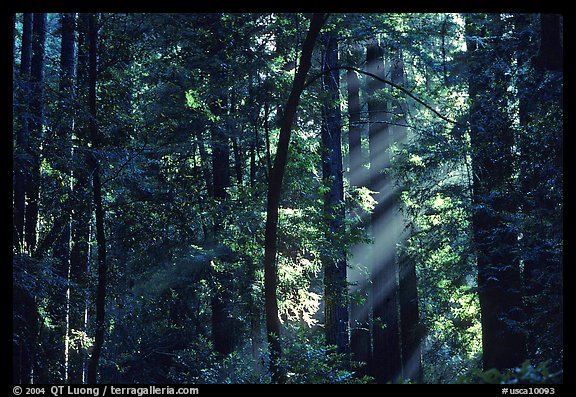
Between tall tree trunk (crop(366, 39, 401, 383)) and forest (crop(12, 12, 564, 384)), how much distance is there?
143cm

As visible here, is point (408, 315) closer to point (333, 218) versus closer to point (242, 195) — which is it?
point (333, 218)

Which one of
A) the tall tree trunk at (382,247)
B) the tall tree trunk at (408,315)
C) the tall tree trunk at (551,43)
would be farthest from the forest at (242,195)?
the tall tree trunk at (382,247)

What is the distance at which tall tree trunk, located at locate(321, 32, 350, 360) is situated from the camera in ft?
42.3

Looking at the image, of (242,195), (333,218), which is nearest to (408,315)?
(333,218)

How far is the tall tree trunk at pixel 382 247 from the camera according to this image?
18703mm

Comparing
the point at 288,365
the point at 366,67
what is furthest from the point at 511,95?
the point at 366,67

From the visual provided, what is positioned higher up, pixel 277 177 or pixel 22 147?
pixel 22 147

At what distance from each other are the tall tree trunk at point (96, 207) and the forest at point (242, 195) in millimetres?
43

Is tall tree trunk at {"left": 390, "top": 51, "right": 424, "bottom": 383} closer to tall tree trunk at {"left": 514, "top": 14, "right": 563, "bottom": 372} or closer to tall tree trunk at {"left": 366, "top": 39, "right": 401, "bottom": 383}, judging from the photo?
tall tree trunk at {"left": 366, "top": 39, "right": 401, "bottom": 383}

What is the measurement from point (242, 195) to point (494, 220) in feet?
18.6

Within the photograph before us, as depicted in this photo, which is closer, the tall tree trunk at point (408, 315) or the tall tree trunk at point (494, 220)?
the tall tree trunk at point (494, 220)

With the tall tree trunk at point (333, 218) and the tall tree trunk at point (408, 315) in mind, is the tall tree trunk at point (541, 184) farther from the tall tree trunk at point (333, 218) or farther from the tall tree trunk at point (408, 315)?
the tall tree trunk at point (408, 315)

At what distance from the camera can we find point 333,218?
1248cm

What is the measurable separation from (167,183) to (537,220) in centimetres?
795
